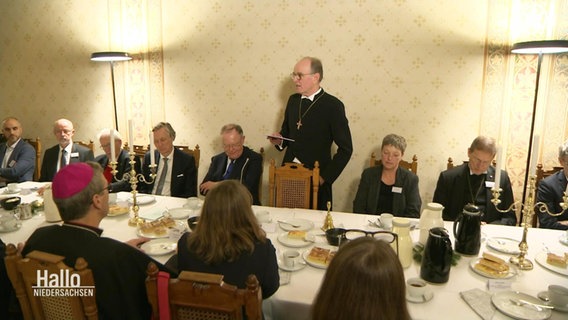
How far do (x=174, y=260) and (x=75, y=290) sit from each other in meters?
0.63

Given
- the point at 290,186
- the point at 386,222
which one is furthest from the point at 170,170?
the point at 386,222

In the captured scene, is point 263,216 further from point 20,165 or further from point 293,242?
point 20,165

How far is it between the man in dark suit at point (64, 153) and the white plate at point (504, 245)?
3.40m

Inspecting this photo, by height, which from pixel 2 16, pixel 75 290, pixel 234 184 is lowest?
pixel 75 290

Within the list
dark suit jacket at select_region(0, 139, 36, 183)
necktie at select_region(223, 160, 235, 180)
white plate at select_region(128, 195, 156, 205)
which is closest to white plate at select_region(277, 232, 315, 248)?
white plate at select_region(128, 195, 156, 205)

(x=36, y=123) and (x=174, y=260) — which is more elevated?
(x=36, y=123)

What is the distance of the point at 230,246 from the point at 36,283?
620 mm

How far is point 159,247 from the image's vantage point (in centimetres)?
198

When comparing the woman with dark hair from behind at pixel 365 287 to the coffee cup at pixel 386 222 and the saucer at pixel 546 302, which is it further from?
the coffee cup at pixel 386 222

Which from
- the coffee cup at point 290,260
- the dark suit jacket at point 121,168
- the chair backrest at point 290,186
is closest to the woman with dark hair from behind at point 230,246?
the coffee cup at point 290,260

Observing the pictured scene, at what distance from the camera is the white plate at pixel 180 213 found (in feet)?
8.06

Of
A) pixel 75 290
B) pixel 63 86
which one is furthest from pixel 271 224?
pixel 63 86

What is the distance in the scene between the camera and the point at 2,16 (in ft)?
15.9

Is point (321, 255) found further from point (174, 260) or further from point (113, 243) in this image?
point (113, 243)
